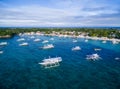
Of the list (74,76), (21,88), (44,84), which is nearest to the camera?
(21,88)

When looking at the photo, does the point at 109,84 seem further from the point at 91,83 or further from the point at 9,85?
the point at 9,85

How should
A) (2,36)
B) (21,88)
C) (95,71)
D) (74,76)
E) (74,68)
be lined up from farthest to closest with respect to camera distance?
(2,36) → (74,68) → (95,71) → (74,76) → (21,88)

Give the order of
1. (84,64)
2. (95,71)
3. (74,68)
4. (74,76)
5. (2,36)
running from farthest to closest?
(2,36) → (84,64) → (74,68) → (95,71) → (74,76)

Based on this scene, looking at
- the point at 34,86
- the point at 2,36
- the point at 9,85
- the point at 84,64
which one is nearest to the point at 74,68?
the point at 84,64

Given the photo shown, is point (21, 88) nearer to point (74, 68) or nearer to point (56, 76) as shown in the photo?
point (56, 76)

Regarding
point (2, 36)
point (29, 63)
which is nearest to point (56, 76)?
point (29, 63)

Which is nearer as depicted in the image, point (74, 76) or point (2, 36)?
point (74, 76)

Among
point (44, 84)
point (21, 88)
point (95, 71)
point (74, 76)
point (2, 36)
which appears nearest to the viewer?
point (21, 88)

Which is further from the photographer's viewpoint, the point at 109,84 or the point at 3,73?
the point at 3,73
